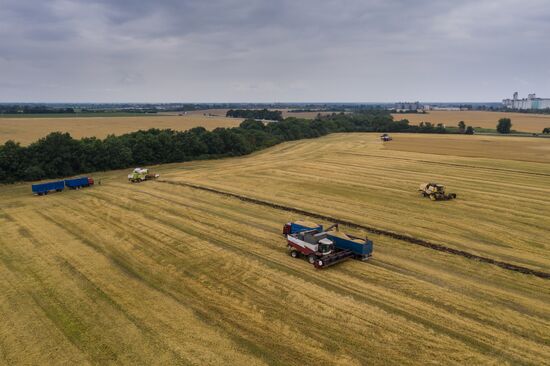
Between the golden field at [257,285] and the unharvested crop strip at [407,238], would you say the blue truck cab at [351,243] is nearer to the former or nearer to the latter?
the golden field at [257,285]

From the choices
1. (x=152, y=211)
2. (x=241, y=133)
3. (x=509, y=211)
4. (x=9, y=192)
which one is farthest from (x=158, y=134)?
(x=509, y=211)

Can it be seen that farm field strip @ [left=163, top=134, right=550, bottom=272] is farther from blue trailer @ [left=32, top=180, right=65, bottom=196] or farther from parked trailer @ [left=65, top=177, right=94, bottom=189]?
blue trailer @ [left=32, top=180, right=65, bottom=196]

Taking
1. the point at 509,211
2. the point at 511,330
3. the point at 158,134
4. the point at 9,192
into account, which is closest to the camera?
the point at 511,330

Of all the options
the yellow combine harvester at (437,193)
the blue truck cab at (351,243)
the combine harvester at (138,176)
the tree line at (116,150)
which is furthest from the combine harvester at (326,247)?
the tree line at (116,150)

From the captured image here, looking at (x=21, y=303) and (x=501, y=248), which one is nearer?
(x=21, y=303)

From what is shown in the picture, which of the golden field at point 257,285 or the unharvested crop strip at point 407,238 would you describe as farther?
the unharvested crop strip at point 407,238

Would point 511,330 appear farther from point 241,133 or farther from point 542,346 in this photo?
point 241,133

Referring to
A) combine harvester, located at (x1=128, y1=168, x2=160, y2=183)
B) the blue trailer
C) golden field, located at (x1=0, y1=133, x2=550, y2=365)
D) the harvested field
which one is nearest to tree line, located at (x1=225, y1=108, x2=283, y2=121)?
the harvested field
